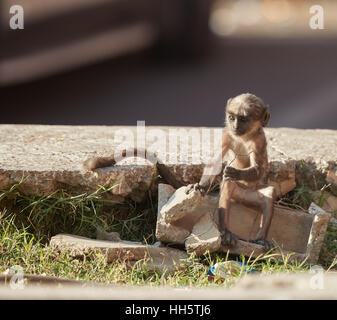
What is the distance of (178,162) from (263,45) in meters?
9.21

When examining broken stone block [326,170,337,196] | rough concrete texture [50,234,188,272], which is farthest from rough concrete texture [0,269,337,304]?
broken stone block [326,170,337,196]

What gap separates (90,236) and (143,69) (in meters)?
7.22

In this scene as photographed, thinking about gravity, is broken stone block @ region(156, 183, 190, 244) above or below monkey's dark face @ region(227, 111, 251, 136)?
below

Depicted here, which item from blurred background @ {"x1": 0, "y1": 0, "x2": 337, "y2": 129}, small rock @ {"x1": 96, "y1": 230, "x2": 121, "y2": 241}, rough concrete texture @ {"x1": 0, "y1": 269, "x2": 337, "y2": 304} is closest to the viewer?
rough concrete texture @ {"x1": 0, "y1": 269, "x2": 337, "y2": 304}

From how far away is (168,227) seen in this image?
3.79 meters

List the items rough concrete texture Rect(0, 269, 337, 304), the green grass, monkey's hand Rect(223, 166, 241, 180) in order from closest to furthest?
rough concrete texture Rect(0, 269, 337, 304)
the green grass
monkey's hand Rect(223, 166, 241, 180)

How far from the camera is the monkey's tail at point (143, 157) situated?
4090 millimetres

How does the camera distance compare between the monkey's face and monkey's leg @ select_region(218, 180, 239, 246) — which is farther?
monkey's leg @ select_region(218, 180, 239, 246)

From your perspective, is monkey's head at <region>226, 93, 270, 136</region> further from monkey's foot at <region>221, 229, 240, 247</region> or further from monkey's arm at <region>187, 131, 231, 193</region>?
monkey's foot at <region>221, 229, 240, 247</region>

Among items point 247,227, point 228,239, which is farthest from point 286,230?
point 228,239

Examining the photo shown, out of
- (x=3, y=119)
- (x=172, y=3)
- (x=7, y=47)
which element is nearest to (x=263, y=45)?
(x=172, y=3)

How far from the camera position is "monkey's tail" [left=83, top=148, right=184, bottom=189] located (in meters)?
4.09

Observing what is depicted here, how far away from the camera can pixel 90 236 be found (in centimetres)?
400

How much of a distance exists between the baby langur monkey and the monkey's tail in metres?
0.35
